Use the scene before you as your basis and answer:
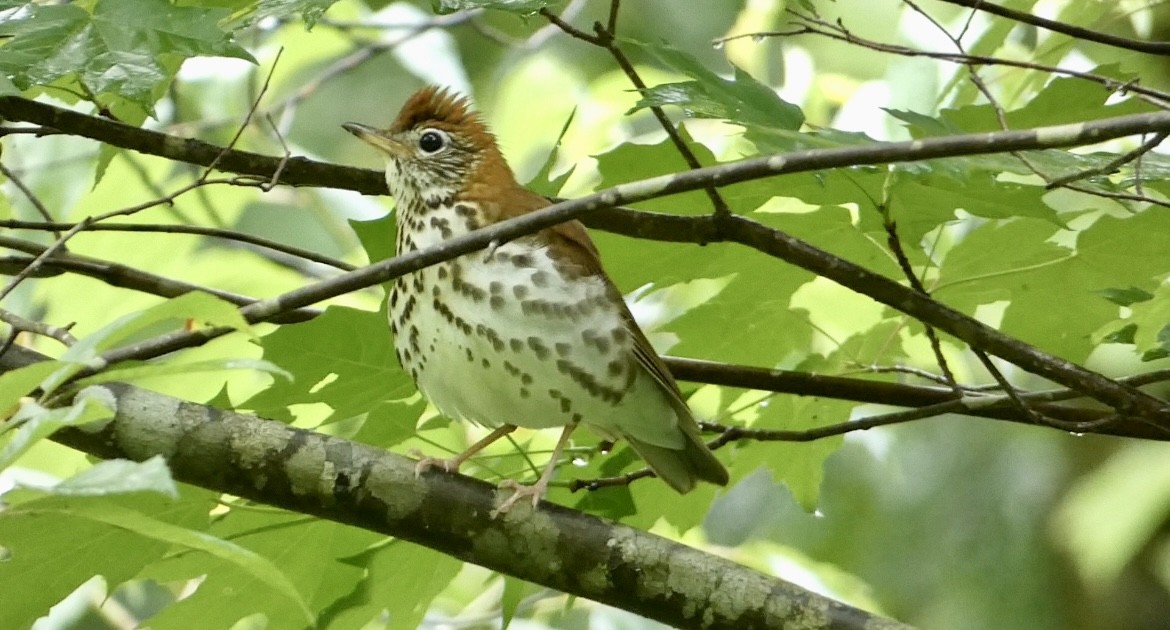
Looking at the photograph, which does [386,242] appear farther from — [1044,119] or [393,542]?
[1044,119]

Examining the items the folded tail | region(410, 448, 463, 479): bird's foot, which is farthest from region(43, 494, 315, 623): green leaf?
Result: the folded tail

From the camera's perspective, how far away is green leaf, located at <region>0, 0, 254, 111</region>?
1.70 m

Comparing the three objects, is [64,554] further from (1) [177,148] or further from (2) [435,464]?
(1) [177,148]

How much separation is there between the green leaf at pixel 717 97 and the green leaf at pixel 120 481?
0.82 m

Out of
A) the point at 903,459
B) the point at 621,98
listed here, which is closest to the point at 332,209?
the point at 621,98

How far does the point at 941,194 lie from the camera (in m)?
1.96

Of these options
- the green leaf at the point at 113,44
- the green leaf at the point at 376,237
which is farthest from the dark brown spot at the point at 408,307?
the green leaf at the point at 113,44

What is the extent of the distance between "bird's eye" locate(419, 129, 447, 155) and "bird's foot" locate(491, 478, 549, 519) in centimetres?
91

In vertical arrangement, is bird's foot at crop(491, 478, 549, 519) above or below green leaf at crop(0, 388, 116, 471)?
above

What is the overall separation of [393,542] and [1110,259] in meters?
1.27

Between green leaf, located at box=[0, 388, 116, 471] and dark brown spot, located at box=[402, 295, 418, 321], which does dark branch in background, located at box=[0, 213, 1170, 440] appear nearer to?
dark brown spot, located at box=[402, 295, 418, 321]

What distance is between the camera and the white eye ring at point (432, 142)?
2758 millimetres

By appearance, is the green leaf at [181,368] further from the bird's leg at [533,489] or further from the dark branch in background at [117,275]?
the dark branch in background at [117,275]

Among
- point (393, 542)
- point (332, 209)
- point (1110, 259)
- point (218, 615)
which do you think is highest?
point (1110, 259)
